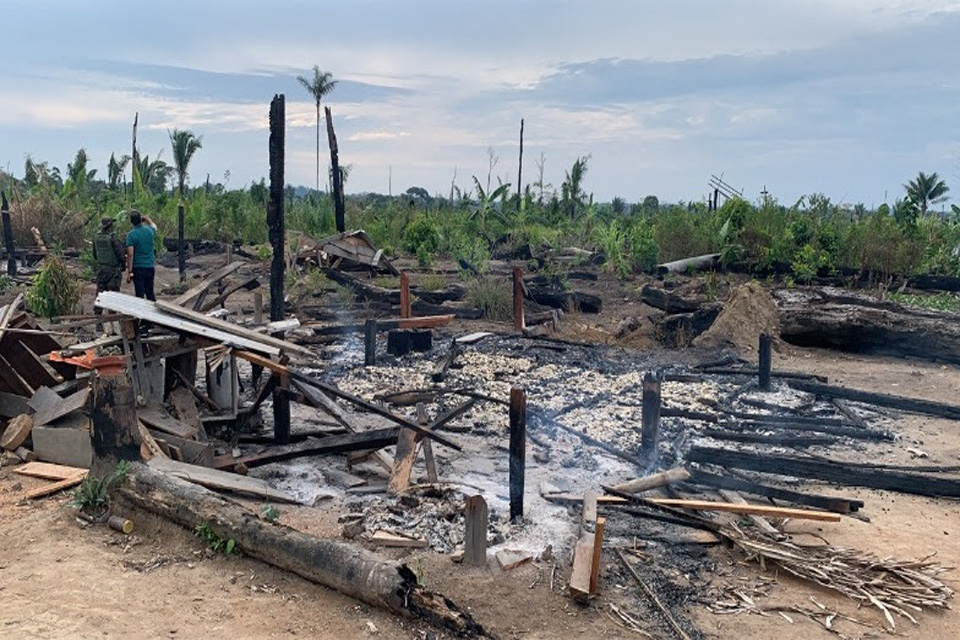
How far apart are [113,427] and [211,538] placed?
1184mm

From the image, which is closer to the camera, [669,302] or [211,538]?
[211,538]

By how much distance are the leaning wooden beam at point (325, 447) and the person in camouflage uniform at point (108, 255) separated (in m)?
6.81

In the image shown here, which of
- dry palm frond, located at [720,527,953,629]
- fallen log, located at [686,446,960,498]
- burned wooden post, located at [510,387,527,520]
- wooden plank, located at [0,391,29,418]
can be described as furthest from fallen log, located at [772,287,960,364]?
wooden plank, located at [0,391,29,418]

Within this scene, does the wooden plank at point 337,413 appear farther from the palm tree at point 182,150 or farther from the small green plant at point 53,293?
the palm tree at point 182,150

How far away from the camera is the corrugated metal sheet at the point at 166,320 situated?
21.9 ft

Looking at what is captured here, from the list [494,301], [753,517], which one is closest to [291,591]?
[753,517]

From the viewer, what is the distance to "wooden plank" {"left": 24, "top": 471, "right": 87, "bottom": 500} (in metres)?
6.10

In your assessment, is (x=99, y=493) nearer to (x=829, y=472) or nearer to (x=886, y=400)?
(x=829, y=472)

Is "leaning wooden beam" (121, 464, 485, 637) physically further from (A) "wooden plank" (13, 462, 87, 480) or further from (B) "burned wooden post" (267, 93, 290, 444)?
(B) "burned wooden post" (267, 93, 290, 444)

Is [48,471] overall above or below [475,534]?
below

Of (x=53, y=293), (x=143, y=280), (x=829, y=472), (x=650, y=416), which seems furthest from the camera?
(x=53, y=293)

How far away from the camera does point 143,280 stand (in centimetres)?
1249

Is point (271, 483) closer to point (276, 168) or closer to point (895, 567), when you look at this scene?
point (895, 567)

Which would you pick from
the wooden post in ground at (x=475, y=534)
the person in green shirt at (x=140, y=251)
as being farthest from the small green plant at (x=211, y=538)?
the person in green shirt at (x=140, y=251)
